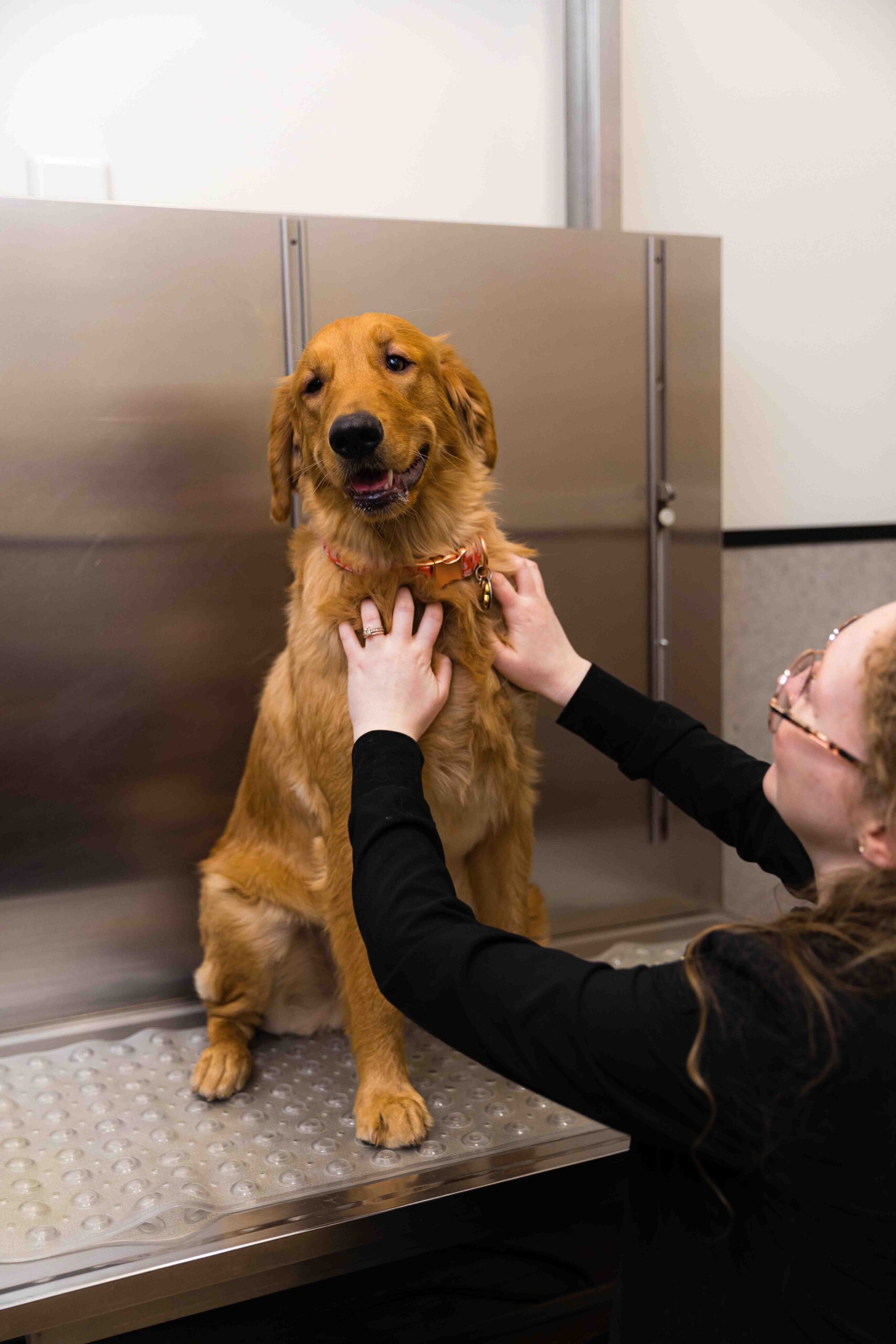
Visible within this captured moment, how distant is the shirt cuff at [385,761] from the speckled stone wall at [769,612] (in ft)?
5.34

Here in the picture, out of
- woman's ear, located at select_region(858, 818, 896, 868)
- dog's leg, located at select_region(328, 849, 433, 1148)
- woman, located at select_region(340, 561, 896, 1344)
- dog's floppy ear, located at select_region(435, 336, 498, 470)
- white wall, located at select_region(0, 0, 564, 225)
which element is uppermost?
white wall, located at select_region(0, 0, 564, 225)

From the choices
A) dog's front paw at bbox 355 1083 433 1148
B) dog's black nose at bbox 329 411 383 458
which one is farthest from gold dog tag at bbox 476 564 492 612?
dog's front paw at bbox 355 1083 433 1148

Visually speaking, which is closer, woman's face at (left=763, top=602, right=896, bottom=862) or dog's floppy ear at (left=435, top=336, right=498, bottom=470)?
woman's face at (left=763, top=602, right=896, bottom=862)

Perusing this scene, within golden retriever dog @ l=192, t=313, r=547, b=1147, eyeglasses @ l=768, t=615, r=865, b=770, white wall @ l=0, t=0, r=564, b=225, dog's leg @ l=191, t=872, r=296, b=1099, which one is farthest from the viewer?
white wall @ l=0, t=0, r=564, b=225

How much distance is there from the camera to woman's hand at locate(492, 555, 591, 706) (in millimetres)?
1541

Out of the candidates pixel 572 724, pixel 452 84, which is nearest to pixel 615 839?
pixel 572 724

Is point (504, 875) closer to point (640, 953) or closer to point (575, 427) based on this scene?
point (640, 953)

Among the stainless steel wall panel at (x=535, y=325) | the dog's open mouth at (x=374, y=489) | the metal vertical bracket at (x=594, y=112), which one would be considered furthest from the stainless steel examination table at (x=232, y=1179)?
the metal vertical bracket at (x=594, y=112)

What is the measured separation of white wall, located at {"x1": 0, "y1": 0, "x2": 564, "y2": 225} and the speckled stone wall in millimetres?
1043

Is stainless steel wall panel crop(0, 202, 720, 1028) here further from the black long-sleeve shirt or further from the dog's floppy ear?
the black long-sleeve shirt

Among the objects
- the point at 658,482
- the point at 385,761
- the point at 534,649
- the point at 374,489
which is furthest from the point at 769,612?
the point at 385,761

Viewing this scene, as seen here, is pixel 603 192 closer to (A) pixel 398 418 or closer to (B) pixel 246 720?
(A) pixel 398 418

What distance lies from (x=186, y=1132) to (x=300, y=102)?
205 cm

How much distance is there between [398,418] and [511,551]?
13.1 inches
